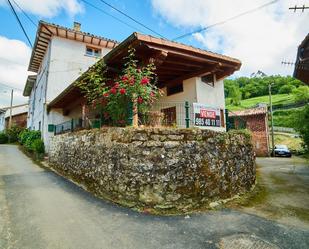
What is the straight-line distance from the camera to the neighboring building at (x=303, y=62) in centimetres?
895

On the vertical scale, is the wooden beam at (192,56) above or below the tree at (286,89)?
below

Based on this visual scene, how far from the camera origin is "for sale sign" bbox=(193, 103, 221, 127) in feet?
21.7

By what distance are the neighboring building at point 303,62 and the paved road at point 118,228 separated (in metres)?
7.69

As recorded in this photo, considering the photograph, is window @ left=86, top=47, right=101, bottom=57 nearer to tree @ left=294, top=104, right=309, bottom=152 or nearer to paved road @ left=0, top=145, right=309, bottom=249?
paved road @ left=0, top=145, right=309, bottom=249

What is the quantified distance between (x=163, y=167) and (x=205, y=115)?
256cm

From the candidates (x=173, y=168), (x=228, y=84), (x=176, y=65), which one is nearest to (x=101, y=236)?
(x=173, y=168)

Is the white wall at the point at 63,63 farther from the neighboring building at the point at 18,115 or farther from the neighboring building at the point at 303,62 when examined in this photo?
the neighboring building at the point at 18,115

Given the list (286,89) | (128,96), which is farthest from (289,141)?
(286,89)

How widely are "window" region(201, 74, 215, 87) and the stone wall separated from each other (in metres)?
4.00

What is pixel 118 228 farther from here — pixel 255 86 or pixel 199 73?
pixel 255 86

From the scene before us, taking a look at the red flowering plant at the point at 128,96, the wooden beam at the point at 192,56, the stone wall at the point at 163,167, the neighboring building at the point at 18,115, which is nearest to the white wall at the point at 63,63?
the wooden beam at the point at 192,56

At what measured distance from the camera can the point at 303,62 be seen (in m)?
9.91

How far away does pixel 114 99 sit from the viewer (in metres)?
6.07

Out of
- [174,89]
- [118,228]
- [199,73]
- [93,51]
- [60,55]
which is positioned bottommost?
[118,228]
